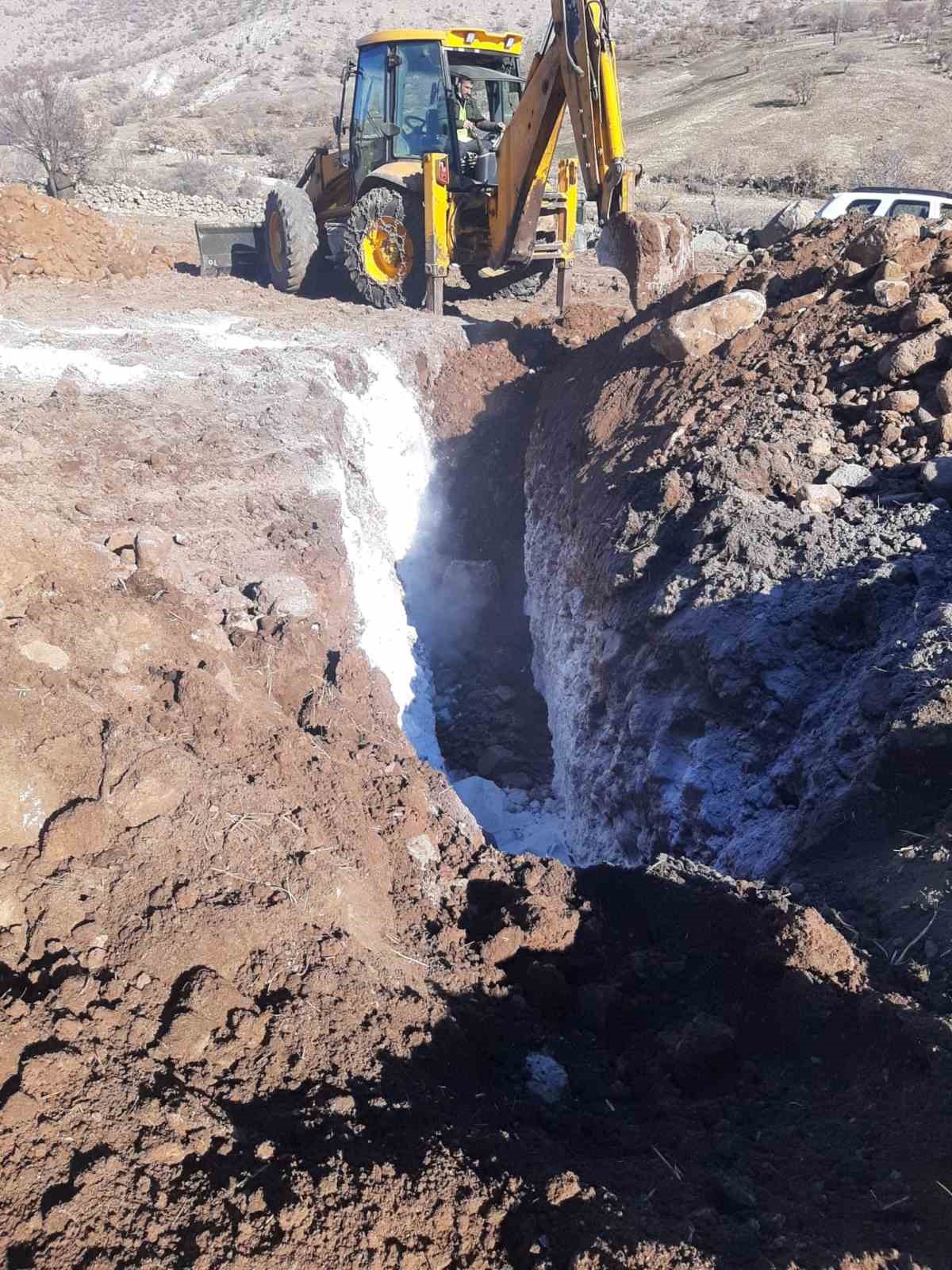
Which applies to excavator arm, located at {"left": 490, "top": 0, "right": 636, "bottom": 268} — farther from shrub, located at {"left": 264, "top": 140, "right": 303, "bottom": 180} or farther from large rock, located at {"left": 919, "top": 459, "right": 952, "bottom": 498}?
shrub, located at {"left": 264, "top": 140, "right": 303, "bottom": 180}

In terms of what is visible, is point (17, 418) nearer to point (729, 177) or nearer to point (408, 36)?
point (408, 36)

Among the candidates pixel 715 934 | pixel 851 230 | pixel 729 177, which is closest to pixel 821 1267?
pixel 715 934

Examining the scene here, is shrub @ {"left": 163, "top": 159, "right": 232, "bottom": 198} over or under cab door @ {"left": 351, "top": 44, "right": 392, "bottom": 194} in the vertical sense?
under

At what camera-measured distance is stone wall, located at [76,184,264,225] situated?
2111 centimetres

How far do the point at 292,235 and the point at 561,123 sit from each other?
4.35 m

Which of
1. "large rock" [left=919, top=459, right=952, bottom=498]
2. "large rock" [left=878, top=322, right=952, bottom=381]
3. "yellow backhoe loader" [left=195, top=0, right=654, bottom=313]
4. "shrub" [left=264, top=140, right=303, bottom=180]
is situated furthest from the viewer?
"shrub" [left=264, top=140, right=303, bottom=180]

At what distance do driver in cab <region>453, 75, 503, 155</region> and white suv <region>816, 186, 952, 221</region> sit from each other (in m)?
4.66

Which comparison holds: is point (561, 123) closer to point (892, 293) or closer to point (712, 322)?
point (712, 322)

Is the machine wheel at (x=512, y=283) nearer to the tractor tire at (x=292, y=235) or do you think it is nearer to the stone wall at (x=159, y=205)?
the tractor tire at (x=292, y=235)

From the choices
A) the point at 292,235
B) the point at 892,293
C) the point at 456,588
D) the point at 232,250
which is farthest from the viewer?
the point at 232,250

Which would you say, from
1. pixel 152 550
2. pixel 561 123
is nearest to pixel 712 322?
pixel 561 123

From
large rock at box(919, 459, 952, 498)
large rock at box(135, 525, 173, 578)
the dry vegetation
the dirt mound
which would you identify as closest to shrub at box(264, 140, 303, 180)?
the dry vegetation

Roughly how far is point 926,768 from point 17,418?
6.50 metres

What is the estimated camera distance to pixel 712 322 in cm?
719
